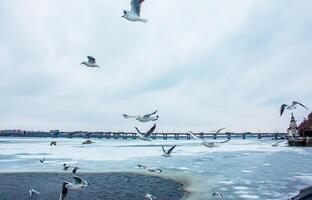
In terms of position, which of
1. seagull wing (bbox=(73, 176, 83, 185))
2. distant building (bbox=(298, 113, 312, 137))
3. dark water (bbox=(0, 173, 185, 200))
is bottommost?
dark water (bbox=(0, 173, 185, 200))

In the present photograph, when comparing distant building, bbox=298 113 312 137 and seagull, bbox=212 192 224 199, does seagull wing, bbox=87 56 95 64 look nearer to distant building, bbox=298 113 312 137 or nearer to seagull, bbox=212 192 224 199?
seagull, bbox=212 192 224 199

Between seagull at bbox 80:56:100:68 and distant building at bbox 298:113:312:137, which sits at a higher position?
distant building at bbox 298:113:312:137

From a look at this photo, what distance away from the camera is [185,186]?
84.4ft

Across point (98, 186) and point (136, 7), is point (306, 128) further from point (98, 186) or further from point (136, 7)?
point (136, 7)

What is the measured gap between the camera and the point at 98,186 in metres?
27.6

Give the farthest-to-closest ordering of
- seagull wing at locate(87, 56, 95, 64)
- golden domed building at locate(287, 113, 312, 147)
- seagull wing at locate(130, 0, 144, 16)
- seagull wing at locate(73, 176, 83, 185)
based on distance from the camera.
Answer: golden domed building at locate(287, 113, 312, 147), seagull wing at locate(87, 56, 95, 64), seagull wing at locate(73, 176, 83, 185), seagull wing at locate(130, 0, 144, 16)

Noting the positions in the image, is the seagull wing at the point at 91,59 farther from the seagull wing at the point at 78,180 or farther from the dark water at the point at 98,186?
the dark water at the point at 98,186

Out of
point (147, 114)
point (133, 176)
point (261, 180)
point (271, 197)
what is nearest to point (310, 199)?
point (147, 114)

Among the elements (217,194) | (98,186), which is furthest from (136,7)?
(98,186)

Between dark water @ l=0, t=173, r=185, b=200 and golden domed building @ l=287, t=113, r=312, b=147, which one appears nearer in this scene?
dark water @ l=0, t=173, r=185, b=200

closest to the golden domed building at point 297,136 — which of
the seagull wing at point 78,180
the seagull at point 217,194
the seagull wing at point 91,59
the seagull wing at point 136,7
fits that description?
the seagull at point 217,194

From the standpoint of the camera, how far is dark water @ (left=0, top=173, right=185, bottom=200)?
23.6 meters

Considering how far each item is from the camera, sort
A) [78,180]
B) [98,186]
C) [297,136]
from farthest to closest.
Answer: [297,136]
[98,186]
[78,180]

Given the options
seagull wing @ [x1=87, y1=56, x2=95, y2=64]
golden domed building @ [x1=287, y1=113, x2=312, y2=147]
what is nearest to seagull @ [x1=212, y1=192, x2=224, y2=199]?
seagull wing @ [x1=87, y1=56, x2=95, y2=64]
